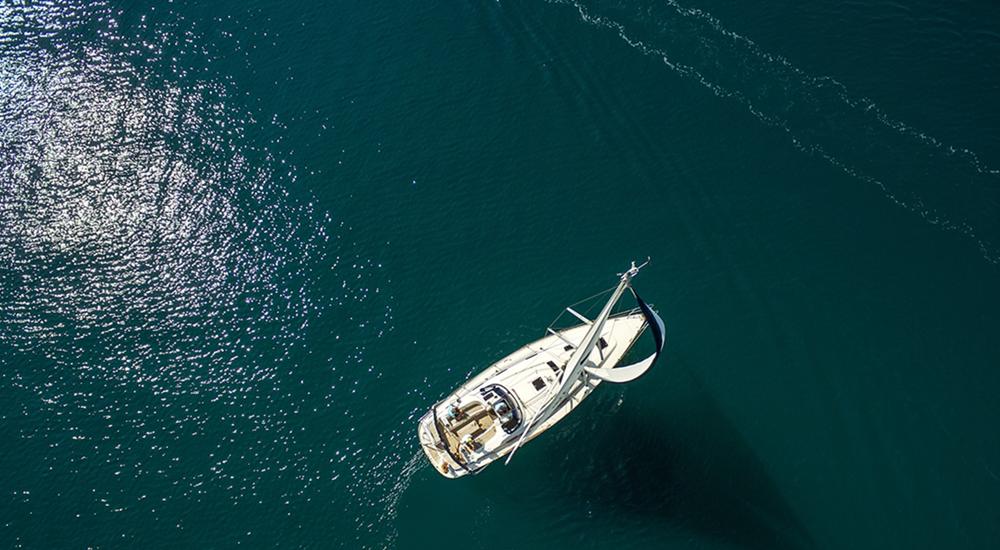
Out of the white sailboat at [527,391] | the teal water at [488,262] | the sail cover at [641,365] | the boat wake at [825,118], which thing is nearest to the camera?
the sail cover at [641,365]

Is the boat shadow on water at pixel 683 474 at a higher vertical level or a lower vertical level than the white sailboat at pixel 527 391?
lower

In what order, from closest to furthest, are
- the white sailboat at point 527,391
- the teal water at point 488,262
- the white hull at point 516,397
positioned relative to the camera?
the white sailboat at point 527,391 → the white hull at point 516,397 → the teal water at point 488,262

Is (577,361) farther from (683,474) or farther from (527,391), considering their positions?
(683,474)

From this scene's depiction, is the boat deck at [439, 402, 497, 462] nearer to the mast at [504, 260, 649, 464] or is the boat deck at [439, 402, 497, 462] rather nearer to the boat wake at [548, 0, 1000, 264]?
the mast at [504, 260, 649, 464]

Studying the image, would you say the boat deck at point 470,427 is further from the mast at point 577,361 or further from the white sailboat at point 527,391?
the mast at point 577,361

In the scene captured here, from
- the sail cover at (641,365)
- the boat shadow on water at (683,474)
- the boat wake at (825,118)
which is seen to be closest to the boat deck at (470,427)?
the boat shadow on water at (683,474)

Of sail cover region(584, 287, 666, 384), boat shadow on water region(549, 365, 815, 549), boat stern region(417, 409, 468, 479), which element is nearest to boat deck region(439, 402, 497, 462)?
boat stern region(417, 409, 468, 479)

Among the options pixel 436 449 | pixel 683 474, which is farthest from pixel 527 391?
pixel 683 474
